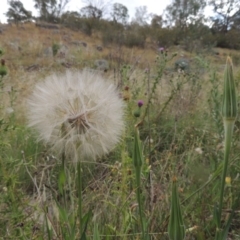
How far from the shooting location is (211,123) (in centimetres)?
276

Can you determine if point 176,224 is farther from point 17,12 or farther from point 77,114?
point 17,12

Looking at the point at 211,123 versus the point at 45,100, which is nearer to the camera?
the point at 45,100

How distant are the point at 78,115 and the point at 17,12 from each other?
30.3m

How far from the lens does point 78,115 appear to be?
842 millimetres

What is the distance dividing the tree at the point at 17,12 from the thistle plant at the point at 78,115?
2743cm

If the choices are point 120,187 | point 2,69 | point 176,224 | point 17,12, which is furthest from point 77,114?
point 17,12

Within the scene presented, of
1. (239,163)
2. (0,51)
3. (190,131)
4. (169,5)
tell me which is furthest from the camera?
Result: (169,5)

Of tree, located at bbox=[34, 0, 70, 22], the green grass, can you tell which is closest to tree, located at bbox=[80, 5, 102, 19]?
tree, located at bbox=[34, 0, 70, 22]

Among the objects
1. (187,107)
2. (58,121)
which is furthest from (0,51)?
(187,107)

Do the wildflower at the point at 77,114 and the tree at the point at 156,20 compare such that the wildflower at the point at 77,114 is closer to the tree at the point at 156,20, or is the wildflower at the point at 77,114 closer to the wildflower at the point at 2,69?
the wildflower at the point at 2,69

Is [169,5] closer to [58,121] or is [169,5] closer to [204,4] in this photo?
[204,4]

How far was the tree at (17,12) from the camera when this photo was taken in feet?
89.1

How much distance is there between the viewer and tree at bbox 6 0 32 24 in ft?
89.1

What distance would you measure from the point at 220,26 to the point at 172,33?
8.03 feet
